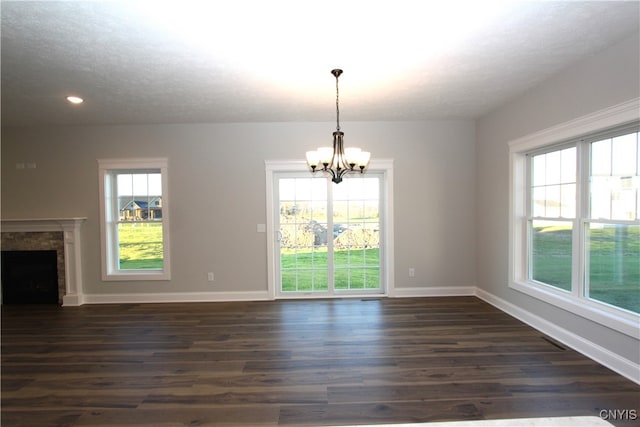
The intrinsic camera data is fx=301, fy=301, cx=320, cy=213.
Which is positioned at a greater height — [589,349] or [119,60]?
[119,60]

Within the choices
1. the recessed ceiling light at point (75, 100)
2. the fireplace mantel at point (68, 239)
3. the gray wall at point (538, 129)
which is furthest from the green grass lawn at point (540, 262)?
the recessed ceiling light at point (75, 100)

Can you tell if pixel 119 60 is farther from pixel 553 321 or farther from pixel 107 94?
pixel 553 321

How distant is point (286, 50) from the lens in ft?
8.10

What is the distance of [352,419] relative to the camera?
2.01m

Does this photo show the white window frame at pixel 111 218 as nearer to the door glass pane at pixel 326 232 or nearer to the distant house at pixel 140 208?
the distant house at pixel 140 208

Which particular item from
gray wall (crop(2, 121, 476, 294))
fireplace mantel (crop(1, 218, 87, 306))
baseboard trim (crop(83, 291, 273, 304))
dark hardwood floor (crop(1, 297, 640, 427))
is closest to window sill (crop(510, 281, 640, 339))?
dark hardwood floor (crop(1, 297, 640, 427))

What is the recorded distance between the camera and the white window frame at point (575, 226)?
2.44 metres

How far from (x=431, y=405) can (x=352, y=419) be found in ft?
1.90

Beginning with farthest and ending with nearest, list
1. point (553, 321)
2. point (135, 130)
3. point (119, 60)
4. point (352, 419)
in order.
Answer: point (135, 130)
point (553, 321)
point (119, 60)
point (352, 419)

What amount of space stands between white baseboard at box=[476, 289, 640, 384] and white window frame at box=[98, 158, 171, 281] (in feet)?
15.7

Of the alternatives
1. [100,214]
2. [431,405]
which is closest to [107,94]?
[100,214]

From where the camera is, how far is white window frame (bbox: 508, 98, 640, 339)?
8.00 ft

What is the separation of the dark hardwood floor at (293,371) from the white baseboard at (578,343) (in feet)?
0.29

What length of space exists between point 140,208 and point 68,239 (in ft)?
3.53
